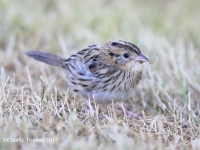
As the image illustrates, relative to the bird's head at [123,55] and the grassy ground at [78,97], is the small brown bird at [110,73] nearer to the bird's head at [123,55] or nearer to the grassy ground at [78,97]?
the bird's head at [123,55]

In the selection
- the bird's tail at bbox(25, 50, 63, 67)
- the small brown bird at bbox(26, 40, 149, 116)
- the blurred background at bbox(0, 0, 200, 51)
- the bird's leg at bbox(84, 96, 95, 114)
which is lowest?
the bird's leg at bbox(84, 96, 95, 114)

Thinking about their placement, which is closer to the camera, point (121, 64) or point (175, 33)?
point (121, 64)

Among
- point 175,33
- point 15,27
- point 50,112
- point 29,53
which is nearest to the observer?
point 50,112

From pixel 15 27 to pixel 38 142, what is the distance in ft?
11.8

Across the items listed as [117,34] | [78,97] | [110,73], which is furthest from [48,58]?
[117,34]

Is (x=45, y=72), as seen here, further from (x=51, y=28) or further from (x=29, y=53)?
(x=51, y=28)

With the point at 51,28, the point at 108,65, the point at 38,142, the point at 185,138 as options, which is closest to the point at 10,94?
the point at 108,65

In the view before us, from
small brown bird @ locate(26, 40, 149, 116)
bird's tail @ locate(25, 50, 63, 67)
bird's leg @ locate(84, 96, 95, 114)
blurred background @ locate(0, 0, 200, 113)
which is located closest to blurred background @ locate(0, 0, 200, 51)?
blurred background @ locate(0, 0, 200, 113)

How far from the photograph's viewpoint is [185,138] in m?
4.17

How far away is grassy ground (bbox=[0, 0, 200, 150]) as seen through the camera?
3.67 metres

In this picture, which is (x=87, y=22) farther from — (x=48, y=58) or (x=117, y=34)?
(x=48, y=58)

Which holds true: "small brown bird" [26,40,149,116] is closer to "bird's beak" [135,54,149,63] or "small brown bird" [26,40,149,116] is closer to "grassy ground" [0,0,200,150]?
"bird's beak" [135,54,149,63]

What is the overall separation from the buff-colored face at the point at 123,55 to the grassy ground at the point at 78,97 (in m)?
0.52

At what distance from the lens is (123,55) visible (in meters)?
4.66
